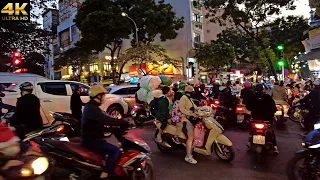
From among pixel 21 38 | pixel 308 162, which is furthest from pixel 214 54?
pixel 308 162

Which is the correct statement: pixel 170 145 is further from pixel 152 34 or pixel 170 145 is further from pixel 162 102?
pixel 152 34

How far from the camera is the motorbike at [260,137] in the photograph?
19.3 feet

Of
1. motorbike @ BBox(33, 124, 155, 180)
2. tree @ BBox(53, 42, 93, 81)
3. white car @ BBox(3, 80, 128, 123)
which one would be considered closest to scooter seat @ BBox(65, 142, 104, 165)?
motorbike @ BBox(33, 124, 155, 180)

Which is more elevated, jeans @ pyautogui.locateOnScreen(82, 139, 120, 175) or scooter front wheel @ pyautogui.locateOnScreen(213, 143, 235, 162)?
jeans @ pyautogui.locateOnScreen(82, 139, 120, 175)

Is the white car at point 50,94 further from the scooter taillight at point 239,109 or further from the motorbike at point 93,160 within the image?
the motorbike at point 93,160

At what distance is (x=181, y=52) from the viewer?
35781 millimetres

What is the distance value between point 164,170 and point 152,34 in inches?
906

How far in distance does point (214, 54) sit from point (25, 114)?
3039cm

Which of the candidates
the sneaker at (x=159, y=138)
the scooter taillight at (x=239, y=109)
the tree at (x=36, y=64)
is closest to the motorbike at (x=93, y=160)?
the sneaker at (x=159, y=138)

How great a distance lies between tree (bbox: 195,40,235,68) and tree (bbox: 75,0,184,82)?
252 inches

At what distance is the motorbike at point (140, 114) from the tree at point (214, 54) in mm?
23632

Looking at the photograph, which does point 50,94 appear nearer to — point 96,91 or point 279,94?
point 96,91

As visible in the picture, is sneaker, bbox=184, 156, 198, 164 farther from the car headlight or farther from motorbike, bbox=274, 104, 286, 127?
motorbike, bbox=274, 104, 286, 127

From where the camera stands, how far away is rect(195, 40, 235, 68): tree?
34.0 m
